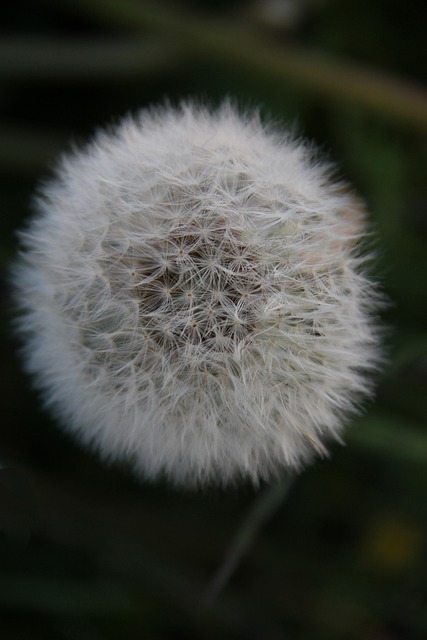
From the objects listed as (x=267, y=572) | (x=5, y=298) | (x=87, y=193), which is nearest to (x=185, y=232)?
(x=87, y=193)

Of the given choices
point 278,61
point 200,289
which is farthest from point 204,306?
point 278,61

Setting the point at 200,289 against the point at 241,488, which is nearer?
the point at 200,289

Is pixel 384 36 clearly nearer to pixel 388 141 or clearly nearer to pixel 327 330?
pixel 388 141

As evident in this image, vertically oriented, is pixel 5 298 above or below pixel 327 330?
above

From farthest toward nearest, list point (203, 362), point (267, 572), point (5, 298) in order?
point (267, 572)
point (5, 298)
point (203, 362)

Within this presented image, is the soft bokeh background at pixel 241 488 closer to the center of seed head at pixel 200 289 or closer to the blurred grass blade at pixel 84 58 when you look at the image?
the blurred grass blade at pixel 84 58

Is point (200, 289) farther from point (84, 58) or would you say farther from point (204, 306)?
point (84, 58)

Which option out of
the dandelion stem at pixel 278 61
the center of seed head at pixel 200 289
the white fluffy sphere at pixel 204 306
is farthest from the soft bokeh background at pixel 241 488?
the center of seed head at pixel 200 289
